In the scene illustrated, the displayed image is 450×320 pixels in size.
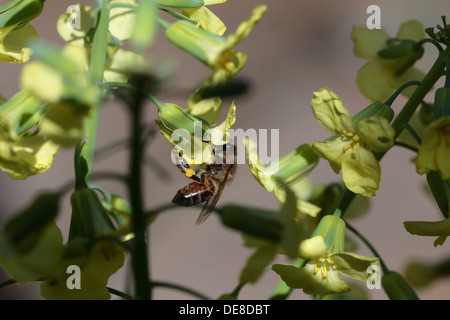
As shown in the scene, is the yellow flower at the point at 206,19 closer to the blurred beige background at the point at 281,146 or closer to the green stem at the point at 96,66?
the green stem at the point at 96,66

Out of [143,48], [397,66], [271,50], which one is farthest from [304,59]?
[143,48]

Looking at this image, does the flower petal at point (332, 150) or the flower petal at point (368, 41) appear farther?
the flower petal at point (368, 41)

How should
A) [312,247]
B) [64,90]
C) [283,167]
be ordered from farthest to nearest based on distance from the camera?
[283,167], [312,247], [64,90]

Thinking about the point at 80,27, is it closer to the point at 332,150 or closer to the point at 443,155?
the point at 332,150

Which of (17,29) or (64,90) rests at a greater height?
(17,29)

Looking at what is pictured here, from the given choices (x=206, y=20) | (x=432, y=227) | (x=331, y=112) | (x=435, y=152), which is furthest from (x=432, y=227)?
(x=206, y=20)

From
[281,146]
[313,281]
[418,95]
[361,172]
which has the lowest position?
[313,281]

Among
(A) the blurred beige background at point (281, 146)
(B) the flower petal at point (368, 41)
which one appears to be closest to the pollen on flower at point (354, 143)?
(B) the flower petal at point (368, 41)

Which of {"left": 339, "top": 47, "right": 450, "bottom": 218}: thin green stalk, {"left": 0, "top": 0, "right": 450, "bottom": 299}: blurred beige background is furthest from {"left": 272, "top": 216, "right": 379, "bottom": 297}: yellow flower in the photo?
{"left": 0, "top": 0, "right": 450, "bottom": 299}: blurred beige background
